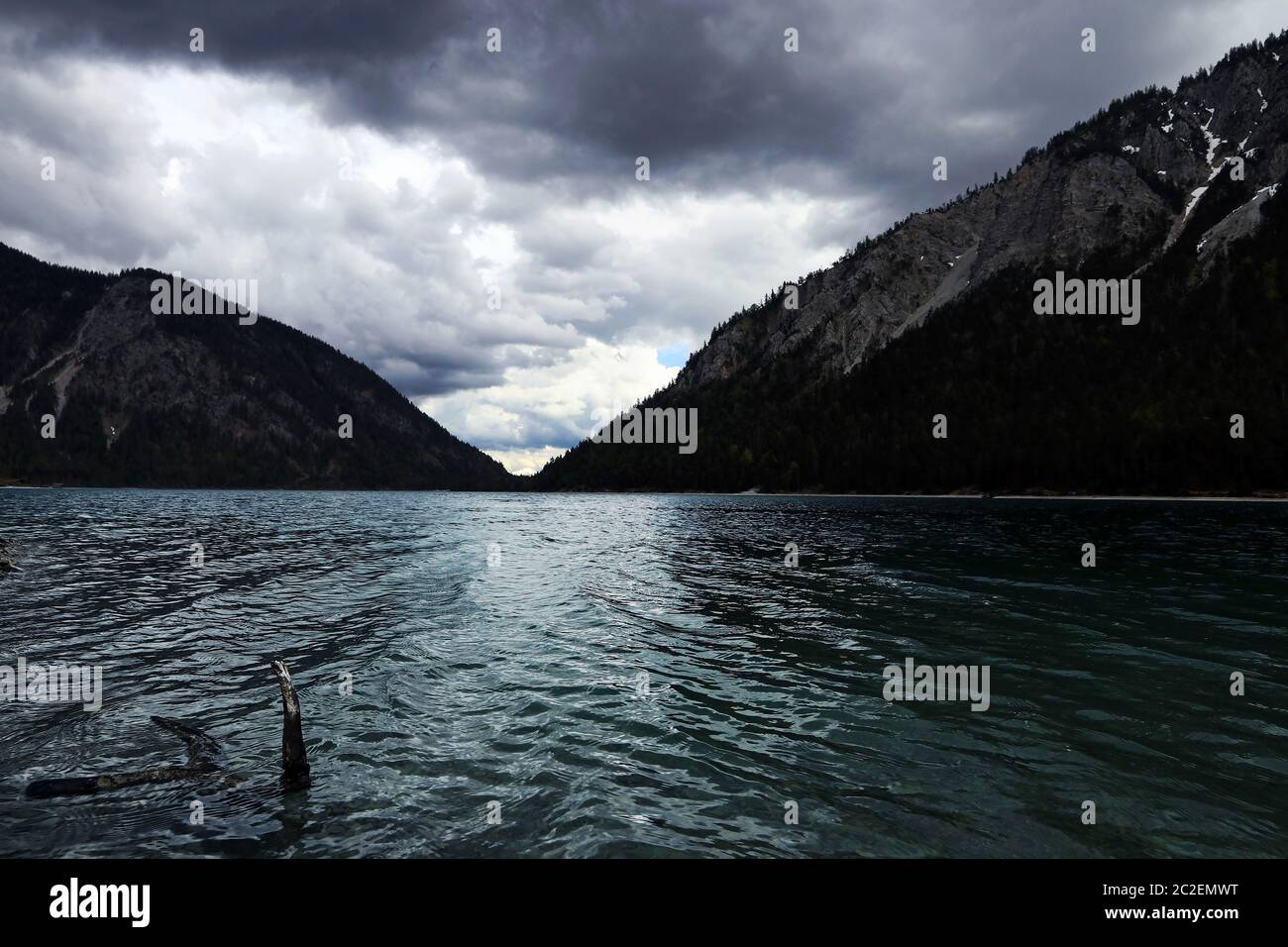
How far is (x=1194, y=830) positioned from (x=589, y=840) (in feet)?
30.6

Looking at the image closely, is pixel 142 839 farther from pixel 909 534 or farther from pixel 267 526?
pixel 267 526

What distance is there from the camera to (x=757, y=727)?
46.5 ft

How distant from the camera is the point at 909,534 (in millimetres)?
66688

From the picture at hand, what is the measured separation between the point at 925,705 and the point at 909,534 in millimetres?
55425

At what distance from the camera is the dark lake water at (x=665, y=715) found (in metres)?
9.70

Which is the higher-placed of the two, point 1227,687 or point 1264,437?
point 1264,437

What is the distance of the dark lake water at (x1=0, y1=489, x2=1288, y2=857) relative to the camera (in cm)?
970

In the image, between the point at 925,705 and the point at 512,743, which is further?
the point at 925,705

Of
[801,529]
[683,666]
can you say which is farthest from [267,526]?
[683,666]

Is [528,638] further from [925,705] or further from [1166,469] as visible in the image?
[1166,469]

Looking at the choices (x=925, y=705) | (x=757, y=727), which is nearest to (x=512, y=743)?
(x=757, y=727)

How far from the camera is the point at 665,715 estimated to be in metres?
15.0
